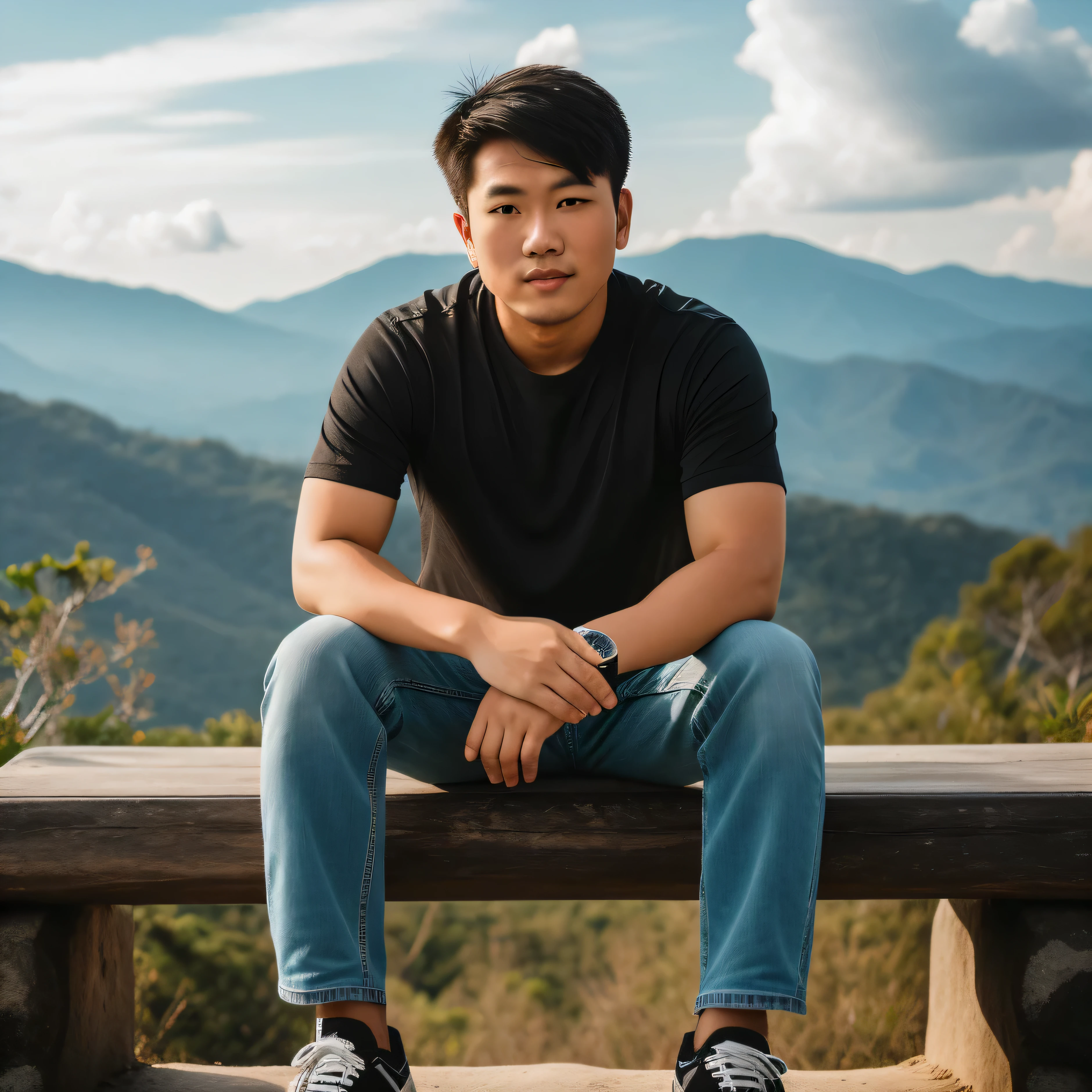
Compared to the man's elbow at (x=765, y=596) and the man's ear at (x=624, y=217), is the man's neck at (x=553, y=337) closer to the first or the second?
the man's ear at (x=624, y=217)

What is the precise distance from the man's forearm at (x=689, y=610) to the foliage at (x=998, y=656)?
3779 mm

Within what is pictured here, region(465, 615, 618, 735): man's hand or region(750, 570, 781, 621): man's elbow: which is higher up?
region(750, 570, 781, 621): man's elbow

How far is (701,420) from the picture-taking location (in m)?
1.45

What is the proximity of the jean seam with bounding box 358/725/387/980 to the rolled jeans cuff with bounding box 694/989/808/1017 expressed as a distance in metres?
0.38

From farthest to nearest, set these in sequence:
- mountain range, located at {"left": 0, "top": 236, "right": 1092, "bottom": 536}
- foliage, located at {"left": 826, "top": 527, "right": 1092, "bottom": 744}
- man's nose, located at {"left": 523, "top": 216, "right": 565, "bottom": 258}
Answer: mountain range, located at {"left": 0, "top": 236, "right": 1092, "bottom": 536}
foliage, located at {"left": 826, "top": 527, "right": 1092, "bottom": 744}
man's nose, located at {"left": 523, "top": 216, "right": 565, "bottom": 258}

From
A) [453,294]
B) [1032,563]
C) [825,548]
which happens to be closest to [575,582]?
[453,294]

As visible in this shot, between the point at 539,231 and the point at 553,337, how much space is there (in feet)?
0.53

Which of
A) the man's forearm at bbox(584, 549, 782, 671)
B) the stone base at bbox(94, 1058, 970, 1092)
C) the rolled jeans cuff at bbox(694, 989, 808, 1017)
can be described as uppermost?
the man's forearm at bbox(584, 549, 782, 671)

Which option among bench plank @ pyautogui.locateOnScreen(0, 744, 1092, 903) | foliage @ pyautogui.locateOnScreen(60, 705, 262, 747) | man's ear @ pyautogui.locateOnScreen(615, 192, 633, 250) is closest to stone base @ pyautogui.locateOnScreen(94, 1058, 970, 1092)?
bench plank @ pyautogui.locateOnScreen(0, 744, 1092, 903)

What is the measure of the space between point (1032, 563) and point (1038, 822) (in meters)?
5.06

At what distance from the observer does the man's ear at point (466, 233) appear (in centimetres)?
156

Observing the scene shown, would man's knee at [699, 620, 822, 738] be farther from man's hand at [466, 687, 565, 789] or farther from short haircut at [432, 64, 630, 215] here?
short haircut at [432, 64, 630, 215]

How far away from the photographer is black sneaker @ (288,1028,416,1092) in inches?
43.8

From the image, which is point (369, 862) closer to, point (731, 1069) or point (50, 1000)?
point (731, 1069)
